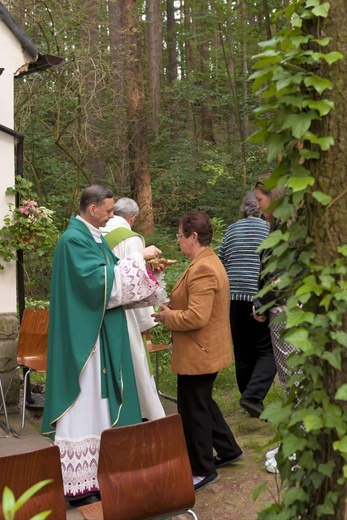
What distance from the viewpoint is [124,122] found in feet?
45.1

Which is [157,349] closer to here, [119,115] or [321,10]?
[321,10]

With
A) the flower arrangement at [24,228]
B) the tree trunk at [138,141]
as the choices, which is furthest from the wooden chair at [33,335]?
Answer: the tree trunk at [138,141]

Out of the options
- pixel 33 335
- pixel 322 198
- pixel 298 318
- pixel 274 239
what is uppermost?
pixel 322 198

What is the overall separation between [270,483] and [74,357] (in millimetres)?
1478

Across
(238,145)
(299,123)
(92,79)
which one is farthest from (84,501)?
(238,145)

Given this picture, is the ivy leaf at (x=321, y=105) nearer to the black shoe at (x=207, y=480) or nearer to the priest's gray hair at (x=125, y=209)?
the black shoe at (x=207, y=480)

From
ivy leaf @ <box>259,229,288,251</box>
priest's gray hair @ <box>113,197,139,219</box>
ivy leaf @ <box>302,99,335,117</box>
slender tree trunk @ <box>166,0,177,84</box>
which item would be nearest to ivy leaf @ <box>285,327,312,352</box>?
Answer: ivy leaf @ <box>259,229,288,251</box>

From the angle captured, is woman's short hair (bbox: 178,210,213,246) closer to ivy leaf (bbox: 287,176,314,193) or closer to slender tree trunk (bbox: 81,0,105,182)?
ivy leaf (bbox: 287,176,314,193)

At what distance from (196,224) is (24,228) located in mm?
2427

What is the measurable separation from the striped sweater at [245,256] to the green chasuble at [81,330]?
1278mm

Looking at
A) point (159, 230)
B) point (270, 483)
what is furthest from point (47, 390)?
point (159, 230)

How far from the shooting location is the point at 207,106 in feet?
59.0

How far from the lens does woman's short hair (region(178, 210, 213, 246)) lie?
4867 millimetres

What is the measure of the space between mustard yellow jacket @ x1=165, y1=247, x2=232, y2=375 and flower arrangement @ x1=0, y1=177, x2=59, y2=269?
225 cm
